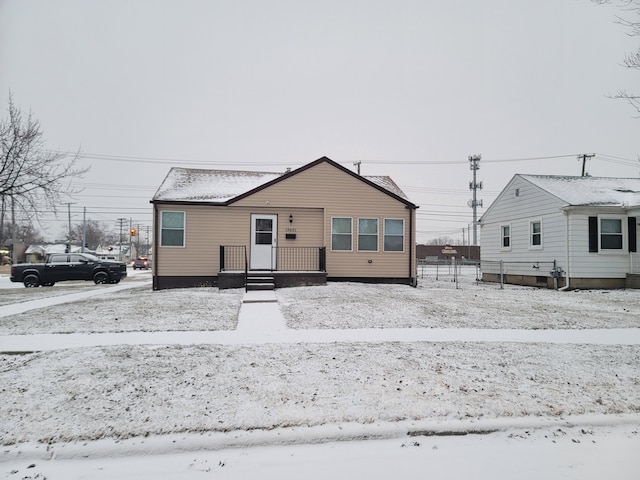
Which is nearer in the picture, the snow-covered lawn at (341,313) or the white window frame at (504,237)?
the snow-covered lawn at (341,313)

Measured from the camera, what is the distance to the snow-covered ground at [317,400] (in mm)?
2963

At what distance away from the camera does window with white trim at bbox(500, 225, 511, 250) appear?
1736 centimetres

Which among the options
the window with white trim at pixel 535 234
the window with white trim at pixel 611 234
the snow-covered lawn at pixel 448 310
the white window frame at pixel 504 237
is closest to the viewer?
the snow-covered lawn at pixel 448 310

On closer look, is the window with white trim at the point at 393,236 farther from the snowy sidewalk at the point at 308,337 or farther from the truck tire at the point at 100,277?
the truck tire at the point at 100,277

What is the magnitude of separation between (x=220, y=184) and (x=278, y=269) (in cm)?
415

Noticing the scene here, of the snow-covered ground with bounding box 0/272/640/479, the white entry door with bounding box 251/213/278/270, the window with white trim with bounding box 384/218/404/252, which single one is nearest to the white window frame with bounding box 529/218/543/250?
the window with white trim with bounding box 384/218/404/252

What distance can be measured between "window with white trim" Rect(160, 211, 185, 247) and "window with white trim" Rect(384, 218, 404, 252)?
698 cm

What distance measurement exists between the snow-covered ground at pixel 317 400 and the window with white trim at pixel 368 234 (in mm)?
6897

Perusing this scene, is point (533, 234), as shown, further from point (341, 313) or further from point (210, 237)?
point (210, 237)

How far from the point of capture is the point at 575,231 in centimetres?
1398

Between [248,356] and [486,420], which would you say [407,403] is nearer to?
[486,420]

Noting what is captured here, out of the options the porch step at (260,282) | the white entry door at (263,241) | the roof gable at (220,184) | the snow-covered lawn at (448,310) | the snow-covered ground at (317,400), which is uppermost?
the roof gable at (220,184)

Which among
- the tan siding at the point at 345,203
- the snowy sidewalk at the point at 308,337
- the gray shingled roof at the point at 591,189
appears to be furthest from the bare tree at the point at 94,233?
the snowy sidewalk at the point at 308,337

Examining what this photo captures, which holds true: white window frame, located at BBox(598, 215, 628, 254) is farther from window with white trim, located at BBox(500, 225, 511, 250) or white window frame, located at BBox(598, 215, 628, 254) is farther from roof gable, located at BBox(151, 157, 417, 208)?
roof gable, located at BBox(151, 157, 417, 208)
